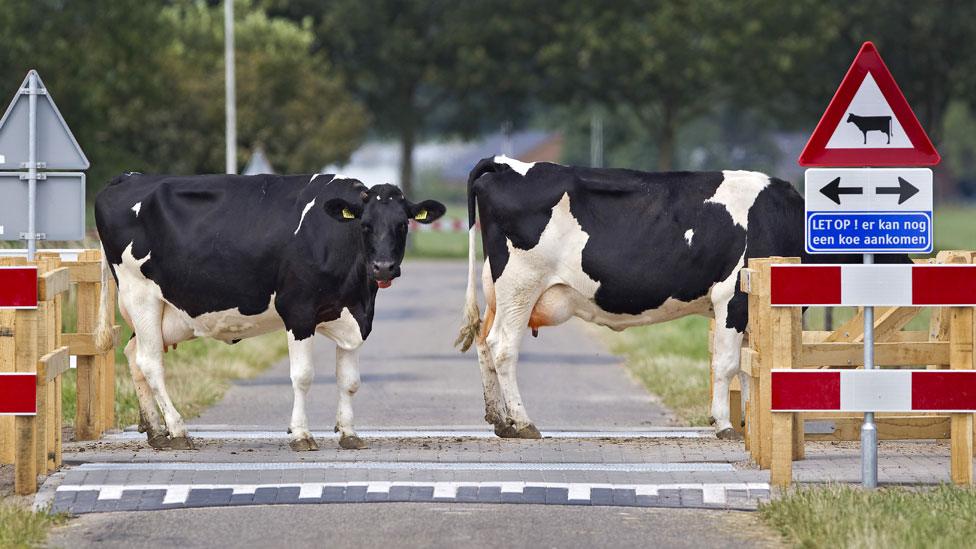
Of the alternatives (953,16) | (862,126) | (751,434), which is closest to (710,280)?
(751,434)

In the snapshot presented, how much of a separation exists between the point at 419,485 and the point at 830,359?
3.43 meters

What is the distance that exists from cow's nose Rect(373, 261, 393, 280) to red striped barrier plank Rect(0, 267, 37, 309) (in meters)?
2.49

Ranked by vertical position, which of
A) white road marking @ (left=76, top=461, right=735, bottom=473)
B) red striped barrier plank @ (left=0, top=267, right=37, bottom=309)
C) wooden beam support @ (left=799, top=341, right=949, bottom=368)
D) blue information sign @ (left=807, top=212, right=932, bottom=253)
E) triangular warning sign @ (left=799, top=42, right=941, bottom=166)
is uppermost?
triangular warning sign @ (left=799, top=42, right=941, bottom=166)

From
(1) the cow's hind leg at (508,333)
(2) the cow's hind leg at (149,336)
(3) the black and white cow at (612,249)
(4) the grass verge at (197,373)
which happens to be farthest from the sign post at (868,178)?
(4) the grass verge at (197,373)

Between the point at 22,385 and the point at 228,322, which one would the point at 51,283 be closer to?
the point at 22,385

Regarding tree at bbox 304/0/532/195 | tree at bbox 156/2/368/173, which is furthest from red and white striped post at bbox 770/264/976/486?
tree at bbox 304/0/532/195

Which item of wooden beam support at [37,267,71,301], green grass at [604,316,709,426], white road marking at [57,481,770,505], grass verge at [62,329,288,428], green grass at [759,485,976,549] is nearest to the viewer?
green grass at [759,485,976,549]

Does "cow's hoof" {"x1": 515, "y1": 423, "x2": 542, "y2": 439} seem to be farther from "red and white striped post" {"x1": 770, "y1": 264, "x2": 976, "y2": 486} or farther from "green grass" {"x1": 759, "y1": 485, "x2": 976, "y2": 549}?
"green grass" {"x1": 759, "y1": 485, "x2": 976, "y2": 549}

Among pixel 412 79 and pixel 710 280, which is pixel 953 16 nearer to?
pixel 412 79

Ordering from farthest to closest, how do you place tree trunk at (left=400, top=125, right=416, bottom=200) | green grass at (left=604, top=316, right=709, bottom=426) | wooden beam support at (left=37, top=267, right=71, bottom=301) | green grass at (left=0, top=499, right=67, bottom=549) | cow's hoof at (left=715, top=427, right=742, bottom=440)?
tree trunk at (left=400, top=125, right=416, bottom=200), green grass at (left=604, top=316, right=709, bottom=426), cow's hoof at (left=715, top=427, right=742, bottom=440), wooden beam support at (left=37, top=267, right=71, bottom=301), green grass at (left=0, top=499, right=67, bottom=549)

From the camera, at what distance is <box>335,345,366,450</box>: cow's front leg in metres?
12.4

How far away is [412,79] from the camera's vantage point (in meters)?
63.8

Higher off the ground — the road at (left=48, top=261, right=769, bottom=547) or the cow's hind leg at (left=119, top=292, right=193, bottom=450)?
the cow's hind leg at (left=119, top=292, right=193, bottom=450)

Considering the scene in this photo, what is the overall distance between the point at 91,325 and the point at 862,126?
5.78 metres
